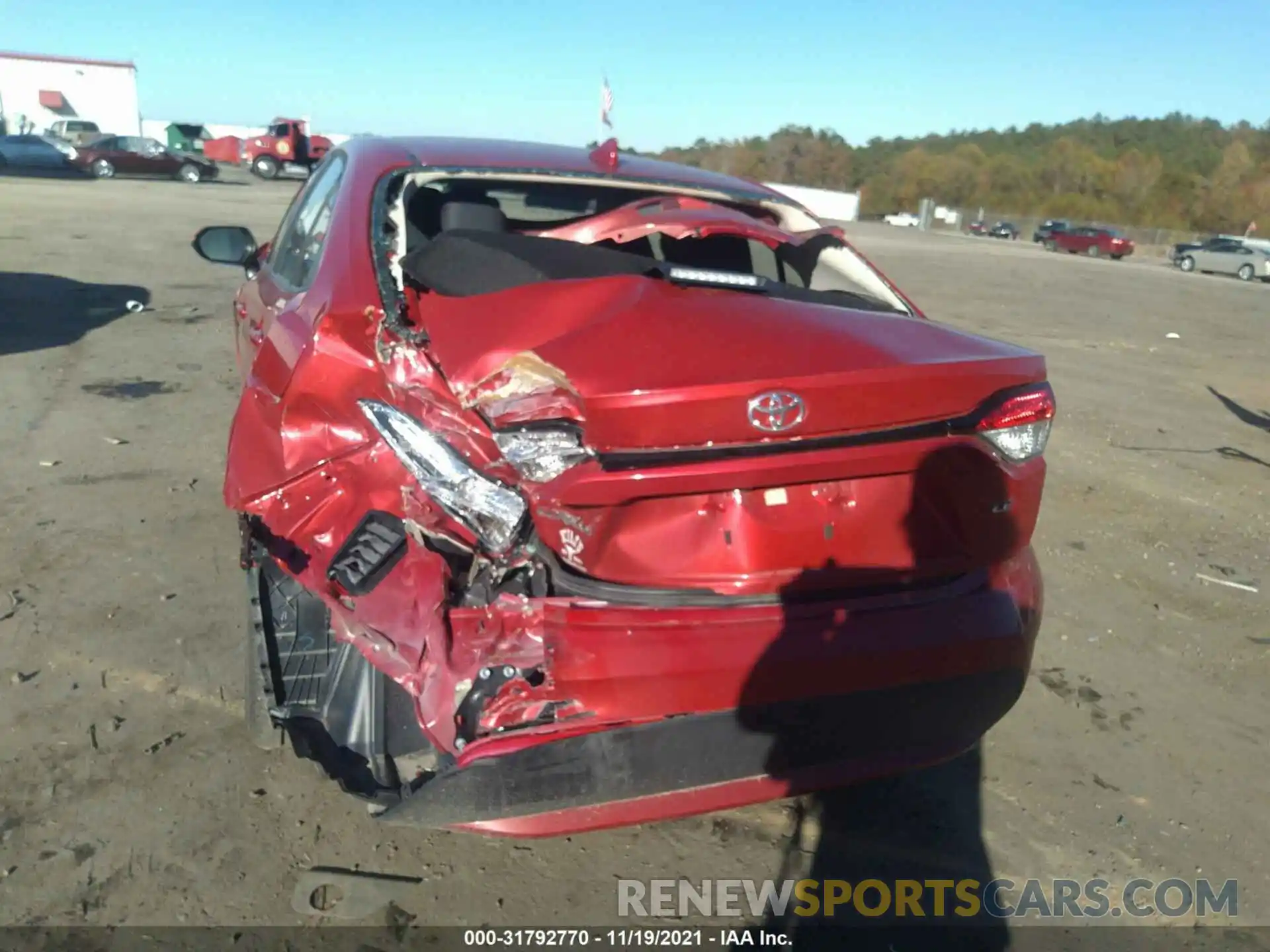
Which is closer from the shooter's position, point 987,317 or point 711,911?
point 711,911

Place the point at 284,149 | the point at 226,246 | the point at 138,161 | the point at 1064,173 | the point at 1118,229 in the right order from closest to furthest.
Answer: the point at 226,246, the point at 138,161, the point at 284,149, the point at 1118,229, the point at 1064,173

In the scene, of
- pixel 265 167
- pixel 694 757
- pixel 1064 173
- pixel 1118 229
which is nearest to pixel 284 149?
pixel 265 167

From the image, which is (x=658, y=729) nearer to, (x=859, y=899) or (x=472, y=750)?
(x=472, y=750)

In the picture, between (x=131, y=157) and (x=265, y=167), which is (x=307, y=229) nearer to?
(x=131, y=157)

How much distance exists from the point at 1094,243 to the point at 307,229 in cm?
4407

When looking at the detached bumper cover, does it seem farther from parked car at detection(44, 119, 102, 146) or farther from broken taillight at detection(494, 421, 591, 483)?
parked car at detection(44, 119, 102, 146)

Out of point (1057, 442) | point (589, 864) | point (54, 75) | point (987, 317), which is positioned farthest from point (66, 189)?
point (54, 75)

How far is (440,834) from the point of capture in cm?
251

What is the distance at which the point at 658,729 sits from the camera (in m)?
2.00

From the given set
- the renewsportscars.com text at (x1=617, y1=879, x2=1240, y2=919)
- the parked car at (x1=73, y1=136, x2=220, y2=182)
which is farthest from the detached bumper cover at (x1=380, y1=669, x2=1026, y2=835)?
the parked car at (x1=73, y1=136, x2=220, y2=182)

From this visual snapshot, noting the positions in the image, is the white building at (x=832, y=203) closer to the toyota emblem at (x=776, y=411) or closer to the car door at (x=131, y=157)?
the car door at (x=131, y=157)

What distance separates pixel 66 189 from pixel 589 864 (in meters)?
28.6

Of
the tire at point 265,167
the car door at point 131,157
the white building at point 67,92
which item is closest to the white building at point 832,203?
the tire at point 265,167

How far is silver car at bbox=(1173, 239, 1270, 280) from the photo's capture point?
33594 millimetres
